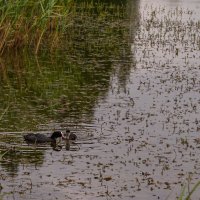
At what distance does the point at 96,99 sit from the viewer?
47.6 ft

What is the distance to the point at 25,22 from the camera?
19094 mm

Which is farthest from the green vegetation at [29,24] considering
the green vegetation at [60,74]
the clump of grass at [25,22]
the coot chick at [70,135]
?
the coot chick at [70,135]

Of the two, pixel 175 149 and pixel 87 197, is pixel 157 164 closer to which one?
pixel 175 149

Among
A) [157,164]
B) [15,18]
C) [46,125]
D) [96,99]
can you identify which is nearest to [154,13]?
[15,18]

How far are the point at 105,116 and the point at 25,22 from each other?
24.2ft

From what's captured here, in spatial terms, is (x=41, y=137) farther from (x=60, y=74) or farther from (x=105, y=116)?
(x=60, y=74)

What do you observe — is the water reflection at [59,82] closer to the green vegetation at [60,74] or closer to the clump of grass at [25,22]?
the green vegetation at [60,74]

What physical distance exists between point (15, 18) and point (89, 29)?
8.86 meters

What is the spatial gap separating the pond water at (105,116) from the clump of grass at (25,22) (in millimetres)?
577

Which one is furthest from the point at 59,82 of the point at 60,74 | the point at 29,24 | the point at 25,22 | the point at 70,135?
the point at 70,135

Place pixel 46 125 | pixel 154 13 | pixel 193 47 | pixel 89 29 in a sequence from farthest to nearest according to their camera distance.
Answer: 1. pixel 154 13
2. pixel 89 29
3. pixel 193 47
4. pixel 46 125

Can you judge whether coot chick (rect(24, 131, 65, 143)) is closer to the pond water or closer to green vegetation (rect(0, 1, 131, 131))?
the pond water

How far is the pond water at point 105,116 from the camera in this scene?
355 inches

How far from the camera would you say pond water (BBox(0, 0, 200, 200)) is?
902 centimetres
